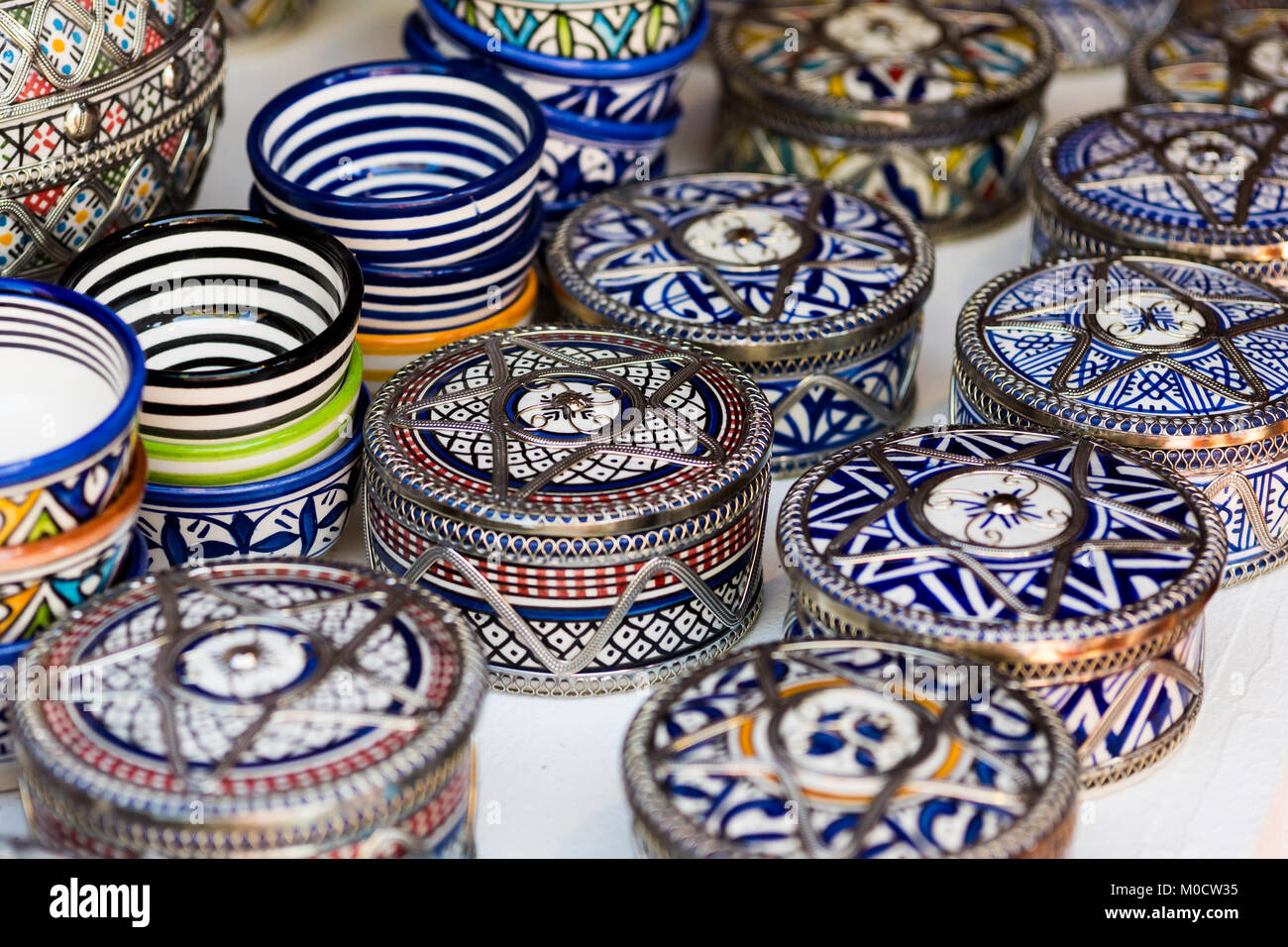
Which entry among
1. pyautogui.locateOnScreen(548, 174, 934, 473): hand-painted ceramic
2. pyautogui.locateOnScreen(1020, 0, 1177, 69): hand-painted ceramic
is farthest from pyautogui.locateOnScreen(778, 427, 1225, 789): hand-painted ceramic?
pyautogui.locateOnScreen(1020, 0, 1177, 69): hand-painted ceramic

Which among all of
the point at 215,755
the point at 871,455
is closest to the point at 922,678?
the point at 871,455

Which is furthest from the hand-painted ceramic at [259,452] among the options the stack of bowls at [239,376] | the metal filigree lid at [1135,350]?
the metal filigree lid at [1135,350]

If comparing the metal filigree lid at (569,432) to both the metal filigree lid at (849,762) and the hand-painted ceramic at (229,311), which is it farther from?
the metal filigree lid at (849,762)

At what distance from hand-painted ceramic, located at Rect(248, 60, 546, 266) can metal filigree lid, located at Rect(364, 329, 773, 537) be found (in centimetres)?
12

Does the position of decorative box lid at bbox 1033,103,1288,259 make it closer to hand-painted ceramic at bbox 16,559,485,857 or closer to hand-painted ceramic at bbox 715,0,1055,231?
hand-painted ceramic at bbox 715,0,1055,231

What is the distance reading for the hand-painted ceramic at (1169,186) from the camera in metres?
1.68

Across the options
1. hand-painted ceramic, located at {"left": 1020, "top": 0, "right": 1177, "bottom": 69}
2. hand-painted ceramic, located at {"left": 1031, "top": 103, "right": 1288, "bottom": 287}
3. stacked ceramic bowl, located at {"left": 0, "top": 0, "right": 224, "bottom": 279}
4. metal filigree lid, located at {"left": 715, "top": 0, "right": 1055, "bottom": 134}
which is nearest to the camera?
stacked ceramic bowl, located at {"left": 0, "top": 0, "right": 224, "bottom": 279}

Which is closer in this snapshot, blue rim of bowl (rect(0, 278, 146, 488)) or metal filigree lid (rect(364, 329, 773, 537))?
blue rim of bowl (rect(0, 278, 146, 488))

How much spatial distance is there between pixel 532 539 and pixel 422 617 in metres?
0.14

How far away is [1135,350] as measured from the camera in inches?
58.5

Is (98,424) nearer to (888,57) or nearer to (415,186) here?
(415,186)

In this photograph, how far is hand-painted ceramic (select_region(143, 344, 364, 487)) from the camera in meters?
1.35

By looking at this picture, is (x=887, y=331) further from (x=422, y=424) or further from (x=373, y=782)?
(x=373, y=782)
